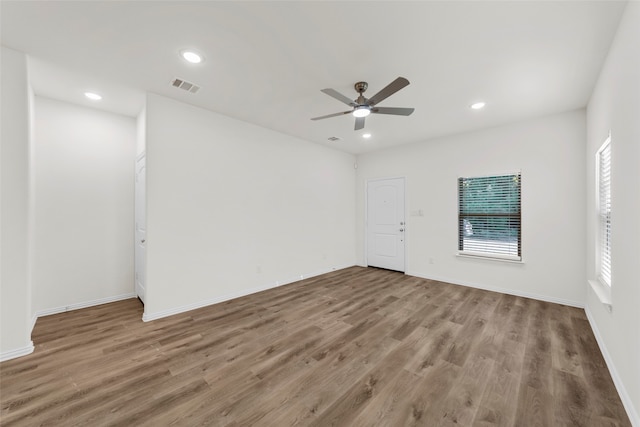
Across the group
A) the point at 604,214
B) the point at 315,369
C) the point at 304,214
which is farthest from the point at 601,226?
the point at 304,214

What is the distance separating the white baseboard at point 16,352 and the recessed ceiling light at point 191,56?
10.3 feet

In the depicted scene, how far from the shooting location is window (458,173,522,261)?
4.10 m

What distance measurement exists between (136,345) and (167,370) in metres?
0.69

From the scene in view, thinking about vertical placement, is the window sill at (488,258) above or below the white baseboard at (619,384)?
above

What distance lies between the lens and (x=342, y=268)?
5910 millimetres

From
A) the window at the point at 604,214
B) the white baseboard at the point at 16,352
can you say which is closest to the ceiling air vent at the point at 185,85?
the white baseboard at the point at 16,352

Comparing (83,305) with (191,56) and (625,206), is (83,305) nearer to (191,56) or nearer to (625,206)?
(191,56)

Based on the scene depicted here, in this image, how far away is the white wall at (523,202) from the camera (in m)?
3.58

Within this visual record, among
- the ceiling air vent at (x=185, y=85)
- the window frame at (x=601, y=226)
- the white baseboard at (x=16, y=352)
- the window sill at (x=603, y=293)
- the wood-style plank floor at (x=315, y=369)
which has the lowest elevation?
the wood-style plank floor at (x=315, y=369)

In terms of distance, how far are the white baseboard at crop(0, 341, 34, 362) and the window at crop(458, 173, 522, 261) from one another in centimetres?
590

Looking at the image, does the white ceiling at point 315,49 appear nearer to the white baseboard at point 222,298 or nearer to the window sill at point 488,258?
the window sill at point 488,258

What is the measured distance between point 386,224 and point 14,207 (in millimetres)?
5602

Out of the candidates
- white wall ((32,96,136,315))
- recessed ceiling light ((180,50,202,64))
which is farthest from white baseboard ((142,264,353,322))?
recessed ceiling light ((180,50,202,64))

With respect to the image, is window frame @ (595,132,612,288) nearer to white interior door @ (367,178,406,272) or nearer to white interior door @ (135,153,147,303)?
white interior door @ (367,178,406,272)
